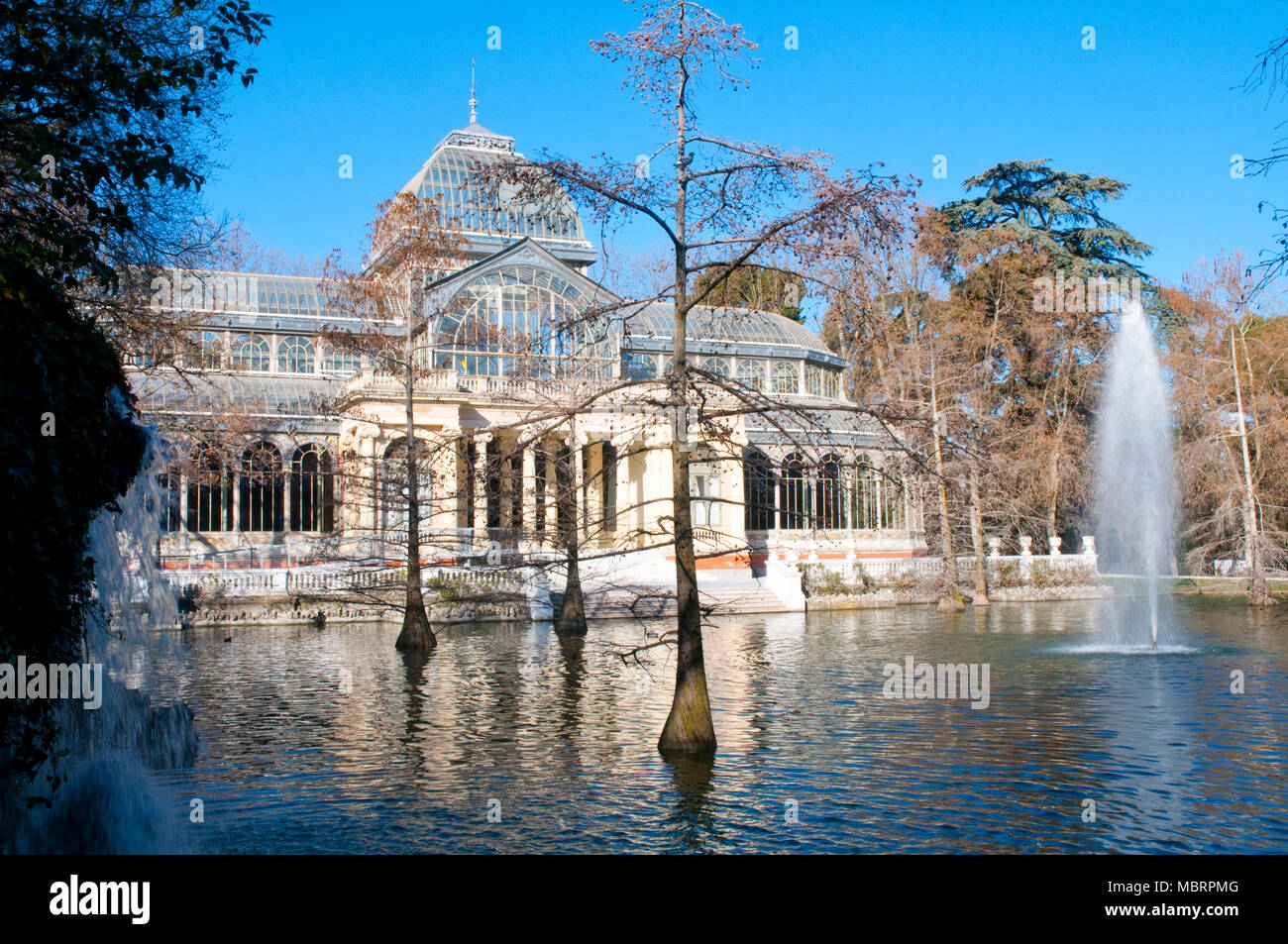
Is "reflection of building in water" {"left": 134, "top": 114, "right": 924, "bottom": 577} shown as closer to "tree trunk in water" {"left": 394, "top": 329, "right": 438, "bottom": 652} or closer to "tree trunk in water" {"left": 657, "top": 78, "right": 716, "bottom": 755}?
"tree trunk in water" {"left": 394, "top": 329, "right": 438, "bottom": 652}

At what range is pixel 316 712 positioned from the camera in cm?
1483

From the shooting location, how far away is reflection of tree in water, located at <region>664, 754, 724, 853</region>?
9102mm

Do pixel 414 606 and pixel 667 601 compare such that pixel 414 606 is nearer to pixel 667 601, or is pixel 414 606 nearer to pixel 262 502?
pixel 667 601

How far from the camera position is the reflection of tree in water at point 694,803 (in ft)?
29.9

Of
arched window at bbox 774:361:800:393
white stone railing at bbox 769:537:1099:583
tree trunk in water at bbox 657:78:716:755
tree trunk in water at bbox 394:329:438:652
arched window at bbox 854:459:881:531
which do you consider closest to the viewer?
tree trunk in water at bbox 657:78:716:755

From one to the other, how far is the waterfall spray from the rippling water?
316 cm

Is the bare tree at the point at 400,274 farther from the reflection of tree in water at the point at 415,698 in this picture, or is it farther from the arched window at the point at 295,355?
the arched window at the point at 295,355

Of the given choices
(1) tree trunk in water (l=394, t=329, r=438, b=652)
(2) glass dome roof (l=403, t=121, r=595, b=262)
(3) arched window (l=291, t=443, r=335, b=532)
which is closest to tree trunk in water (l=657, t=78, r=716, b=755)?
(1) tree trunk in water (l=394, t=329, r=438, b=652)

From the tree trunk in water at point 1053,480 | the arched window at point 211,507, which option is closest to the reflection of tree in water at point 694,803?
the arched window at point 211,507

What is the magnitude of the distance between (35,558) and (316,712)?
8492mm

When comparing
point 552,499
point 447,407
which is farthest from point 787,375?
point 552,499
